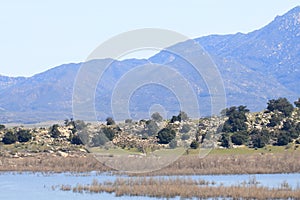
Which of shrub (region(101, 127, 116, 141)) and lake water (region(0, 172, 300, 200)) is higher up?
shrub (region(101, 127, 116, 141))

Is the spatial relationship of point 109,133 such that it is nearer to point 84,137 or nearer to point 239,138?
point 84,137

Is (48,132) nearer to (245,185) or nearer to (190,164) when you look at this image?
(190,164)

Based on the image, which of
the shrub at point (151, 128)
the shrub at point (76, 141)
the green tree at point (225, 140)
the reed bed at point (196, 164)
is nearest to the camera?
the reed bed at point (196, 164)

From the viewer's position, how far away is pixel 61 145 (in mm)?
106062

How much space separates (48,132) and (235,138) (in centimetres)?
2783

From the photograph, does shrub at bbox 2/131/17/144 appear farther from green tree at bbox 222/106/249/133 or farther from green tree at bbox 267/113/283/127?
green tree at bbox 267/113/283/127

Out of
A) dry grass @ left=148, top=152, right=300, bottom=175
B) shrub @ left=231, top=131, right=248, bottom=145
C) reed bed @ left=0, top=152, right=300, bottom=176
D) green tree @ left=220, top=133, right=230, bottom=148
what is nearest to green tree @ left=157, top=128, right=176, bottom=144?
green tree @ left=220, top=133, right=230, bottom=148

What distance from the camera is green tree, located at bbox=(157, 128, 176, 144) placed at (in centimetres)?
10409

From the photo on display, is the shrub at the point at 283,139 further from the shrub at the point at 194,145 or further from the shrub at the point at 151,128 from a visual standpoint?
the shrub at the point at 151,128

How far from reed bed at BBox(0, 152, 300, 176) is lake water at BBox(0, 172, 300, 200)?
9.72 feet

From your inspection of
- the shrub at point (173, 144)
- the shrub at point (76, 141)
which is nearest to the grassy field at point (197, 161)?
the shrub at point (173, 144)

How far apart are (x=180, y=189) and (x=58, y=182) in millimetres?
16046

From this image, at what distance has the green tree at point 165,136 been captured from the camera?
342 feet

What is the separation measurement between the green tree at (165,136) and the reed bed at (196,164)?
11727 millimetres
